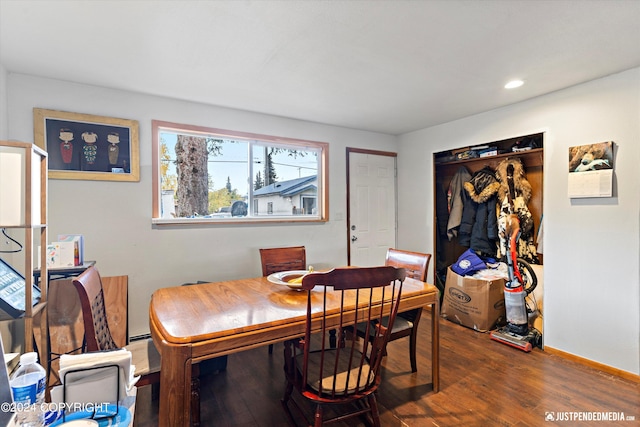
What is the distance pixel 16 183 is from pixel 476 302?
377cm

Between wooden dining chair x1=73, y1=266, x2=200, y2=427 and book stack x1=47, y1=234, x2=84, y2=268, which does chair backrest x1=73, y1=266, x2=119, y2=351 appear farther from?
book stack x1=47, y1=234, x2=84, y2=268

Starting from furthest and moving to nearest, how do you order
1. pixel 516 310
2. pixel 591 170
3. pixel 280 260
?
pixel 516 310, pixel 280 260, pixel 591 170

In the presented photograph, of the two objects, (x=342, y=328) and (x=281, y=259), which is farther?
(x=281, y=259)

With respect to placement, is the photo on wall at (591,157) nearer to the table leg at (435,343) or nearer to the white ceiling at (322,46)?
the white ceiling at (322,46)

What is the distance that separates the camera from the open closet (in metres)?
3.27

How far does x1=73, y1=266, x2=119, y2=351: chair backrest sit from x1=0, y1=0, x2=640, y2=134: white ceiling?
4.60 feet

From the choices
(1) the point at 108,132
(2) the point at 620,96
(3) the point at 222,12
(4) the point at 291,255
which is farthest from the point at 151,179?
(2) the point at 620,96

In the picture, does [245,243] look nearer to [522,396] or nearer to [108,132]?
[108,132]

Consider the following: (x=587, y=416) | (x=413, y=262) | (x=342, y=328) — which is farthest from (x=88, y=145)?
(x=587, y=416)

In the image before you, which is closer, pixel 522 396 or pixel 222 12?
pixel 222 12

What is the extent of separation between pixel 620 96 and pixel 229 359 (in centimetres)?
382

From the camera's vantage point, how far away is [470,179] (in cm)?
382

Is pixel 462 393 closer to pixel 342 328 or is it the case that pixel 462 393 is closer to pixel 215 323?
pixel 342 328

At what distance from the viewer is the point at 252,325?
4.71ft
